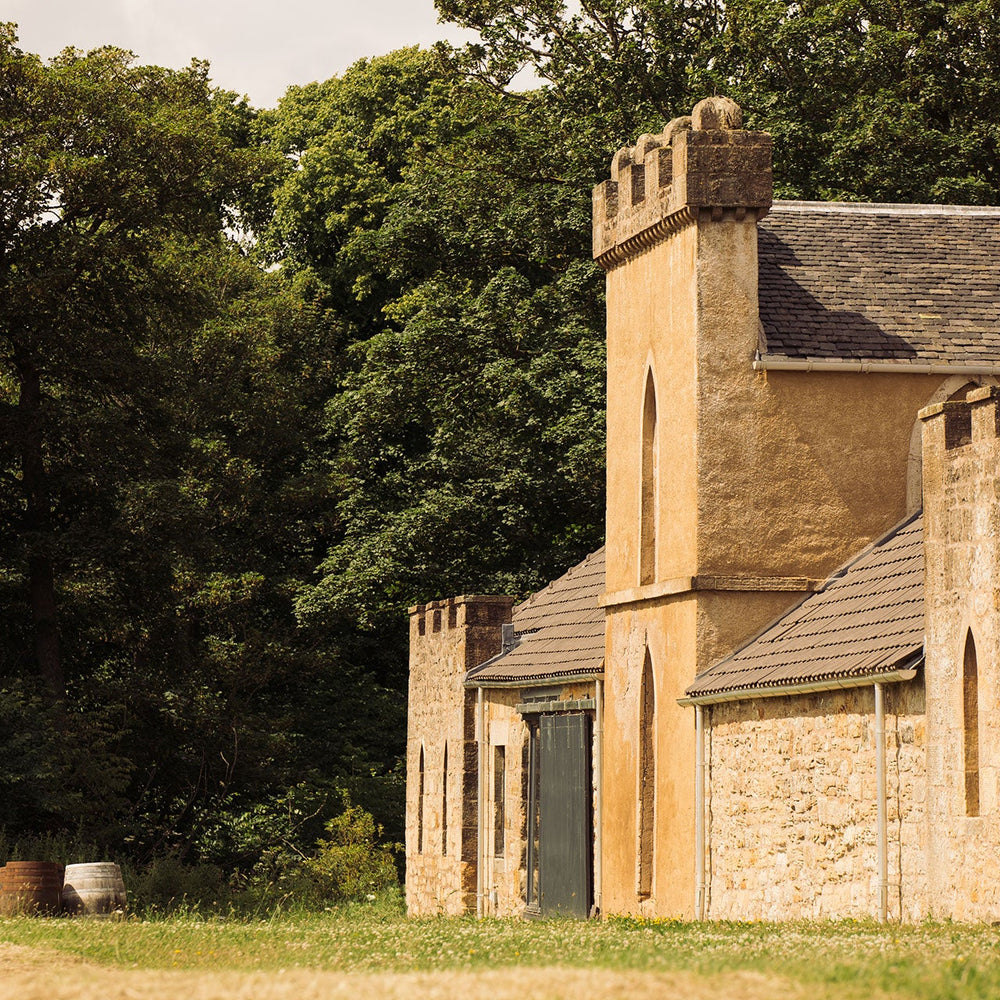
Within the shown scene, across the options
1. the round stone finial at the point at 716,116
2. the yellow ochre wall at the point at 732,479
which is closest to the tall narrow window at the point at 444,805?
the yellow ochre wall at the point at 732,479

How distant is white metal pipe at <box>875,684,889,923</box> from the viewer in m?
14.6

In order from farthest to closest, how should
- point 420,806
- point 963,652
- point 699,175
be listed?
1. point 420,806
2. point 699,175
3. point 963,652

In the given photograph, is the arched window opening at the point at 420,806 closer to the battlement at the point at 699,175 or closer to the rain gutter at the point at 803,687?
the rain gutter at the point at 803,687

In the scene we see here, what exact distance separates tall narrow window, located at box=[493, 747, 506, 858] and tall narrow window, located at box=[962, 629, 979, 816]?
40.0ft

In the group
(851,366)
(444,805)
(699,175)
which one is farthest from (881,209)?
(444,805)

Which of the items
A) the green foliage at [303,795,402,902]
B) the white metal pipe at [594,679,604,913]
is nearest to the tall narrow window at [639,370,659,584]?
the white metal pipe at [594,679,604,913]

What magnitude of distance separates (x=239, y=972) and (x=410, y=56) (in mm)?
36929

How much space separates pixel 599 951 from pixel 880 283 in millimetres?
11442

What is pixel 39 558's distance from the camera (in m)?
33.3

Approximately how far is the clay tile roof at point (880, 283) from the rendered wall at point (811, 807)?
4756 millimetres

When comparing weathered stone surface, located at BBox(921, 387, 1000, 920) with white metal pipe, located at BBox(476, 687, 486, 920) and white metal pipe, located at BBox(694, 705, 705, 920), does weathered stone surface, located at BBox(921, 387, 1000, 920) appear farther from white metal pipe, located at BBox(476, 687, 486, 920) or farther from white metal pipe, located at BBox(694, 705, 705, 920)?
white metal pipe, located at BBox(476, 687, 486, 920)

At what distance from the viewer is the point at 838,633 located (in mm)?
16781

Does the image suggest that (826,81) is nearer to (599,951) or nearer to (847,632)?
(847,632)

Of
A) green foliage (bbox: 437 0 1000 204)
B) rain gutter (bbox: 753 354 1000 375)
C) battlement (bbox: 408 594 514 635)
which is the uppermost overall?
green foliage (bbox: 437 0 1000 204)
